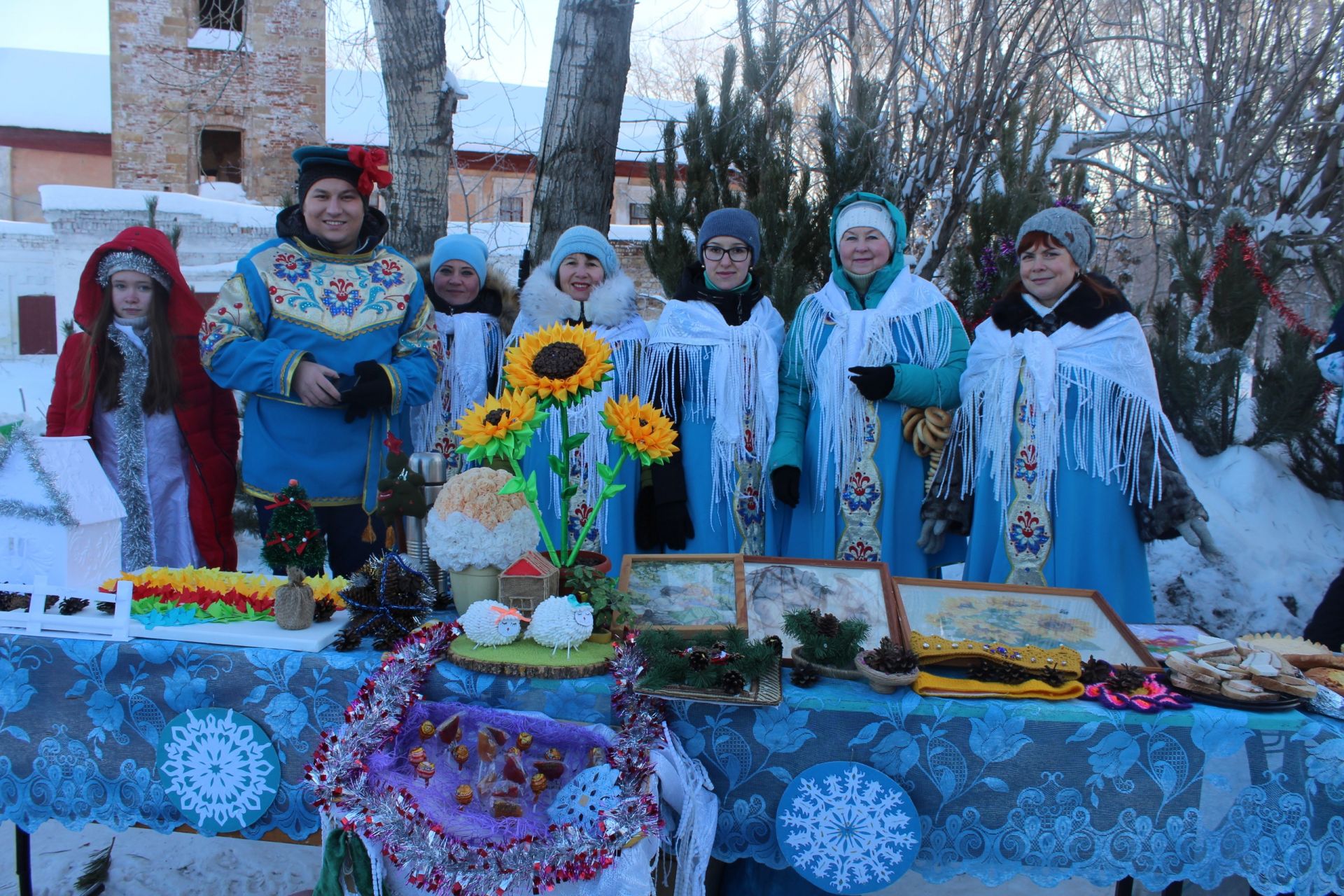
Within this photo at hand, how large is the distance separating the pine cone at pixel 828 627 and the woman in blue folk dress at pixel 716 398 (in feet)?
4.23

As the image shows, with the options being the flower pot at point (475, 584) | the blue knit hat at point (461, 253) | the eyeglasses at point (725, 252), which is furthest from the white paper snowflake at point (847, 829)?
the blue knit hat at point (461, 253)

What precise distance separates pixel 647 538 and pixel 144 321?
6.87ft

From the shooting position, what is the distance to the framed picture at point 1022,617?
6.19 ft

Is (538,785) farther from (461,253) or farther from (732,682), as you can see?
(461,253)

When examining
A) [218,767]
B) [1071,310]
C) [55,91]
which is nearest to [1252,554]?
[1071,310]

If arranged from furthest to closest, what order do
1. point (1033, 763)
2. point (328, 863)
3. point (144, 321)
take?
point (144, 321), point (1033, 763), point (328, 863)

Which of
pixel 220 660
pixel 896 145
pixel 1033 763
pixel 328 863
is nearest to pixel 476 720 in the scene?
pixel 328 863

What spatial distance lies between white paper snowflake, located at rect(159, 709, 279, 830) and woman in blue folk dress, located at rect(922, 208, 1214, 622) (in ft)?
6.89

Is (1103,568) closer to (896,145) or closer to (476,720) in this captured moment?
(476,720)

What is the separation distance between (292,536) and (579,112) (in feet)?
10.00

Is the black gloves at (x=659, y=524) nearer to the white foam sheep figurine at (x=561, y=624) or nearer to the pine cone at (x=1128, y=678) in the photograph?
the white foam sheep figurine at (x=561, y=624)

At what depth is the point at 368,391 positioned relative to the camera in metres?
2.85

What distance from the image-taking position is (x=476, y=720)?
1.74 m

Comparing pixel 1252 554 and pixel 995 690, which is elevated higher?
pixel 995 690
